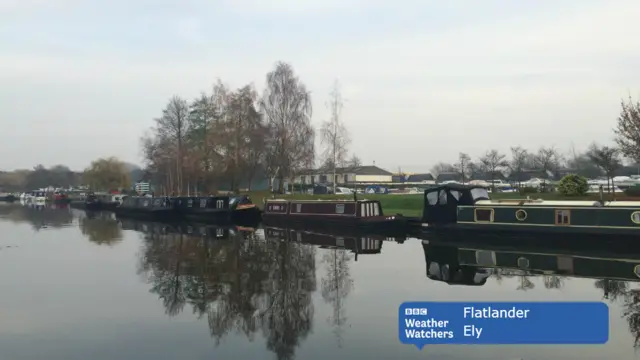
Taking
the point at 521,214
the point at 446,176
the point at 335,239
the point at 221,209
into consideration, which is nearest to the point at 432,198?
the point at 521,214

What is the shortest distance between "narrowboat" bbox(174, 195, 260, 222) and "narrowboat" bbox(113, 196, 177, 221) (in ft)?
6.87

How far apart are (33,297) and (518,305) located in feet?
40.6

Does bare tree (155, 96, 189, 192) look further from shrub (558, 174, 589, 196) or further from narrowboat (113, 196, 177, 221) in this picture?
shrub (558, 174, 589, 196)

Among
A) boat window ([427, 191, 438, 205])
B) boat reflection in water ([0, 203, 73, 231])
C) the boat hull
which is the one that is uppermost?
boat window ([427, 191, 438, 205])

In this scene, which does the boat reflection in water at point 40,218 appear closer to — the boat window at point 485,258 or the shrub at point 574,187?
the boat window at point 485,258

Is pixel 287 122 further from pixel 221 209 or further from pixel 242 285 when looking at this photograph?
pixel 242 285

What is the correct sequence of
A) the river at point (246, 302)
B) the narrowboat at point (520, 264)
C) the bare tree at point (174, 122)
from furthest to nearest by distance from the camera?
the bare tree at point (174, 122)
the narrowboat at point (520, 264)
the river at point (246, 302)

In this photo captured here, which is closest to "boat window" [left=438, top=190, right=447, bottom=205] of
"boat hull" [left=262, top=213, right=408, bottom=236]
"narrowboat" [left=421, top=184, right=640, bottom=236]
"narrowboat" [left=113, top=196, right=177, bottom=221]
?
"narrowboat" [left=421, top=184, right=640, bottom=236]

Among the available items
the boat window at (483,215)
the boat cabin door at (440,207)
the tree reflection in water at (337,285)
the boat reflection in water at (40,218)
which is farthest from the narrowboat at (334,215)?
the boat reflection in water at (40,218)

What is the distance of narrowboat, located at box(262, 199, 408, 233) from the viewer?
29.1 metres

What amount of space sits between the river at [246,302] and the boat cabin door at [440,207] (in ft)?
12.3

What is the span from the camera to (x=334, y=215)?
32531 mm

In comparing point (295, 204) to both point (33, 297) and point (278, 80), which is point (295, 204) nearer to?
point (278, 80)

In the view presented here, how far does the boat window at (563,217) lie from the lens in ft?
74.1
